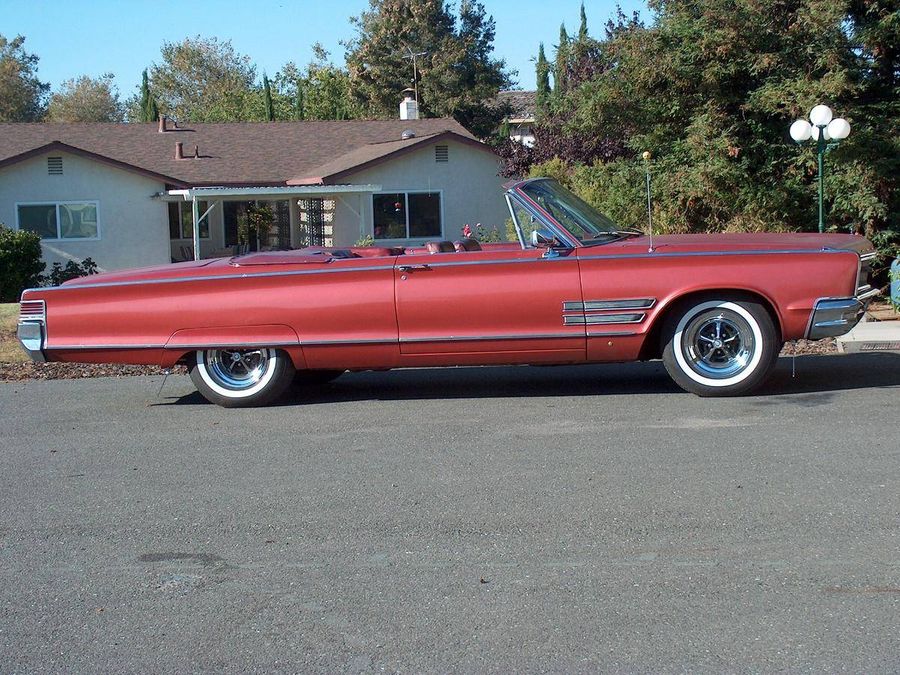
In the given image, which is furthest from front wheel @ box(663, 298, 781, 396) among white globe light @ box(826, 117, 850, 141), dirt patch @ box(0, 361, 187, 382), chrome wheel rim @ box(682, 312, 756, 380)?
white globe light @ box(826, 117, 850, 141)

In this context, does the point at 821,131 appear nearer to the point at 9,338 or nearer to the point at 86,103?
the point at 9,338

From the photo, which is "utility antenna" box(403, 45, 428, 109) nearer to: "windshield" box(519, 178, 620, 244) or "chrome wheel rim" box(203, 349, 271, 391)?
"windshield" box(519, 178, 620, 244)

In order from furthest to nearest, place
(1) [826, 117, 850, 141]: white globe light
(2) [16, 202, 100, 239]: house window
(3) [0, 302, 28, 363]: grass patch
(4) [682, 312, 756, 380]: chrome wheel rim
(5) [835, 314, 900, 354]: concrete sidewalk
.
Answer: (2) [16, 202, 100, 239]: house window
(1) [826, 117, 850, 141]: white globe light
(3) [0, 302, 28, 363]: grass patch
(5) [835, 314, 900, 354]: concrete sidewalk
(4) [682, 312, 756, 380]: chrome wheel rim

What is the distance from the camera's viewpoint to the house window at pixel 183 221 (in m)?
29.3

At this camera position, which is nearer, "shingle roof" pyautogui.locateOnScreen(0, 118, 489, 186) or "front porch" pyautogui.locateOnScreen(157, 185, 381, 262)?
"front porch" pyautogui.locateOnScreen(157, 185, 381, 262)

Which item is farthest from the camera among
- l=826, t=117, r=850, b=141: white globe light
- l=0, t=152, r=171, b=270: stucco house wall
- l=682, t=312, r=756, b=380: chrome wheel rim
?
l=0, t=152, r=171, b=270: stucco house wall

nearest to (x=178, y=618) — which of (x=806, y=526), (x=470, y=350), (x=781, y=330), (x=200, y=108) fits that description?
(x=806, y=526)

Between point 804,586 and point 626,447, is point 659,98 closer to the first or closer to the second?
point 626,447

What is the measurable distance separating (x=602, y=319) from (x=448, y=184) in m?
20.5

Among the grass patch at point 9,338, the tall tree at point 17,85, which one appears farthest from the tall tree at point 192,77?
the grass patch at point 9,338

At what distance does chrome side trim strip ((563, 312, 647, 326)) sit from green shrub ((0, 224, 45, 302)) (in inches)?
594

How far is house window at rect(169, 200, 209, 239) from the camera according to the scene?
2934 cm

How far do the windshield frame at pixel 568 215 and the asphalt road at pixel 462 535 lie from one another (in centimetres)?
121

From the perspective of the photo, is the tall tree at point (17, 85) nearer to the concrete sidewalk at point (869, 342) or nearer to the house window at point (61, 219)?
the house window at point (61, 219)
